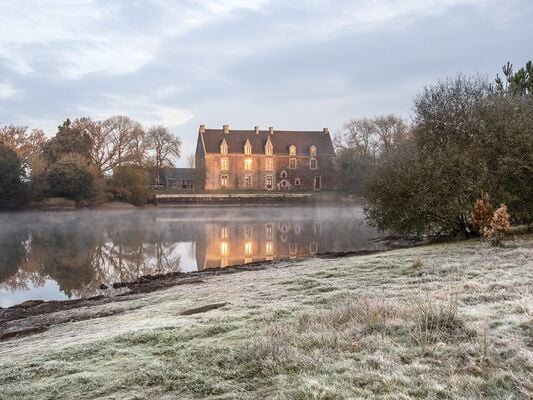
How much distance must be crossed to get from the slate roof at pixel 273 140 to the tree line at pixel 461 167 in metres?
66.3

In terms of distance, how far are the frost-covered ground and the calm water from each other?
9.15 m

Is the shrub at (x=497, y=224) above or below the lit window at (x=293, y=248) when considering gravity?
above

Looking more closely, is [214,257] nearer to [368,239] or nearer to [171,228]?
[368,239]

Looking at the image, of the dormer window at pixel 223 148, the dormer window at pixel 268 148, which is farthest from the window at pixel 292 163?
the dormer window at pixel 223 148

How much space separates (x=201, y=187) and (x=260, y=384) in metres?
81.8

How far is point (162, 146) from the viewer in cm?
7919

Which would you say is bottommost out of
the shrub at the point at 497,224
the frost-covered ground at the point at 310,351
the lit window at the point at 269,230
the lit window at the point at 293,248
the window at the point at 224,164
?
the lit window at the point at 293,248

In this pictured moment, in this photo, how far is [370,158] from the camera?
71.4 meters

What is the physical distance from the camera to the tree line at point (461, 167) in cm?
1920

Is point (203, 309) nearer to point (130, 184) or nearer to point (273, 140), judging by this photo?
point (130, 184)

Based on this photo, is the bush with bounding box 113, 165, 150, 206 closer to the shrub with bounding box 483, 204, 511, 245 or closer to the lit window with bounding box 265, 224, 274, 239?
the lit window with bounding box 265, 224, 274, 239

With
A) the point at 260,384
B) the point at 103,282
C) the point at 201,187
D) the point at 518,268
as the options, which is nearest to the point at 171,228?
the point at 103,282

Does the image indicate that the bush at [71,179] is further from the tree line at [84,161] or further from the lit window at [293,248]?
the lit window at [293,248]

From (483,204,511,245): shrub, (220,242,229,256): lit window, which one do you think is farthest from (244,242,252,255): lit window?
(483,204,511,245): shrub
